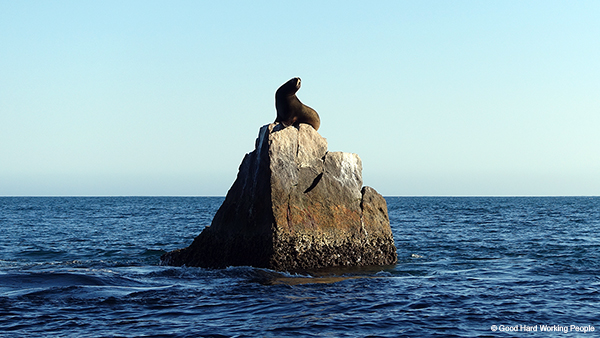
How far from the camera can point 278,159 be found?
13852 mm

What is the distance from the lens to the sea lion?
15250mm

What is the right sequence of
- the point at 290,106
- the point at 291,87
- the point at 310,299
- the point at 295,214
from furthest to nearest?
1. the point at 291,87
2. the point at 290,106
3. the point at 295,214
4. the point at 310,299

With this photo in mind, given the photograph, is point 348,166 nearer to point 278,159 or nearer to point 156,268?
point 278,159

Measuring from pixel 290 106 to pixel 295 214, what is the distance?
3.44 metres

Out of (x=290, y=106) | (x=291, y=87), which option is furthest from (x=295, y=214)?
(x=291, y=87)

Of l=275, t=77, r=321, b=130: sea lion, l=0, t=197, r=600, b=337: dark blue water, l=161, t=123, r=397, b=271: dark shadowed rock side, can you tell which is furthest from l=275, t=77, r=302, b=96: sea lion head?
l=0, t=197, r=600, b=337: dark blue water

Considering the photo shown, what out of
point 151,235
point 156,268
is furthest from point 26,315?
point 151,235

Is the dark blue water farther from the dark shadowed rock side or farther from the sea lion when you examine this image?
the sea lion

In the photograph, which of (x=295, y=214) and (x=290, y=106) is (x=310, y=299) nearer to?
(x=295, y=214)

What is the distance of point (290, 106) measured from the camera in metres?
15.3

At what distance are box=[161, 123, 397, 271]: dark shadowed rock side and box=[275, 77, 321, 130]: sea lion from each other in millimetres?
459

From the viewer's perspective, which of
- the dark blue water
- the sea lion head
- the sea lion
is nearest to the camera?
the dark blue water

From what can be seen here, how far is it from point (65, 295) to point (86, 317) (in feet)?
6.79

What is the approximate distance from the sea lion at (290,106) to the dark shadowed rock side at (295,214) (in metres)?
0.46
